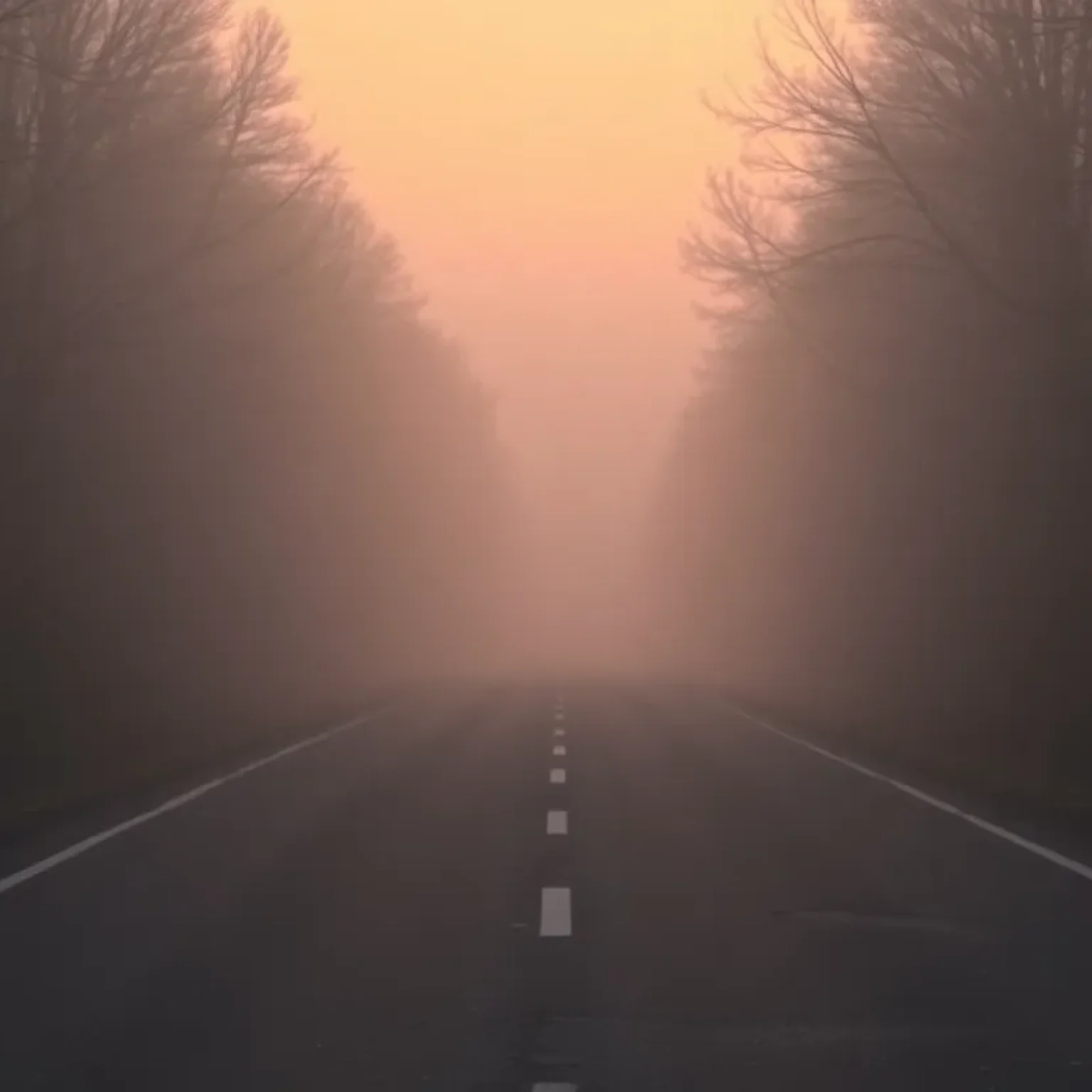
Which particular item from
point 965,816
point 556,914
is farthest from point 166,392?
point 556,914

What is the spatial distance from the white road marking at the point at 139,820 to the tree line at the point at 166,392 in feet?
Result: 3.43

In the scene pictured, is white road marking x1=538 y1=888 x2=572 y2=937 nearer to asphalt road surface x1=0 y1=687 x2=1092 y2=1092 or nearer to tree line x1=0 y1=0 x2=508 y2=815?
asphalt road surface x1=0 y1=687 x2=1092 y2=1092

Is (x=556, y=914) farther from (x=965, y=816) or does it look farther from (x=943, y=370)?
(x=943, y=370)

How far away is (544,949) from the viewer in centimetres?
948

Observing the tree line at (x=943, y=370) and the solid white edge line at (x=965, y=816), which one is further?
the tree line at (x=943, y=370)

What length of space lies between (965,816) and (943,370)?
21.3m

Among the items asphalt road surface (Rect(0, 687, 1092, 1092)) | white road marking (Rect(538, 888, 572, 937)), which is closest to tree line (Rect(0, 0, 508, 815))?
asphalt road surface (Rect(0, 687, 1092, 1092))

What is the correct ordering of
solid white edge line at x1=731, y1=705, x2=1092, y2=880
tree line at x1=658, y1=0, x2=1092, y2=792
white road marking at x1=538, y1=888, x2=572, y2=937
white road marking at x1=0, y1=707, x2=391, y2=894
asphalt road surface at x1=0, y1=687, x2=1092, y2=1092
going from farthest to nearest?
tree line at x1=658, y1=0, x2=1092, y2=792
solid white edge line at x1=731, y1=705, x2=1092, y2=880
white road marking at x1=0, y1=707, x2=391, y2=894
white road marking at x1=538, y1=888, x2=572, y2=937
asphalt road surface at x1=0, y1=687, x2=1092, y2=1092

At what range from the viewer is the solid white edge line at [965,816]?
12.5 m

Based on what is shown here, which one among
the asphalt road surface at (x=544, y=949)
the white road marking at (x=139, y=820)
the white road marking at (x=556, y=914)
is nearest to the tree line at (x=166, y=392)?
the white road marking at (x=139, y=820)

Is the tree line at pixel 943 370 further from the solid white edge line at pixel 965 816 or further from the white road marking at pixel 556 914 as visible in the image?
the white road marking at pixel 556 914

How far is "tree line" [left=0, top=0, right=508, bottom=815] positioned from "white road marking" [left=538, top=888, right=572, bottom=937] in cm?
721

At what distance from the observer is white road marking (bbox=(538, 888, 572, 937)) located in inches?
392

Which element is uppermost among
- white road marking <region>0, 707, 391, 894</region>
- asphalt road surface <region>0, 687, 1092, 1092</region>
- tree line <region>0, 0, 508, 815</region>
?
tree line <region>0, 0, 508, 815</region>
